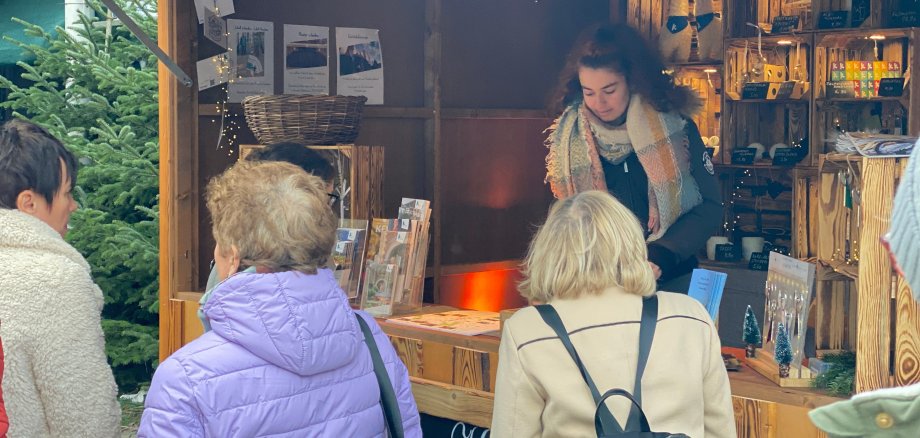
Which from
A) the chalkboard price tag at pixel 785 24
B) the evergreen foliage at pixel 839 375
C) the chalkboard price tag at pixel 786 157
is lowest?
the evergreen foliage at pixel 839 375

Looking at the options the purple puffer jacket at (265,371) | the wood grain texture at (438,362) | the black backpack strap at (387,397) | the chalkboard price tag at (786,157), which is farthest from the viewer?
the chalkboard price tag at (786,157)

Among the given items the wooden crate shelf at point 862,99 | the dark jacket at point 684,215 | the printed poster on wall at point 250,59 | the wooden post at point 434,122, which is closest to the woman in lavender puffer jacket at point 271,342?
the dark jacket at point 684,215

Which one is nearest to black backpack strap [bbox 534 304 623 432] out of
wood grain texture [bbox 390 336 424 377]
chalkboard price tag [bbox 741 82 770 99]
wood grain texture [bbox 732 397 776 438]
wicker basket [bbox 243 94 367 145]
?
wood grain texture [bbox 732 397 776 438]

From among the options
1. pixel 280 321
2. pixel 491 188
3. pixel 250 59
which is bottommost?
pixel 280 321

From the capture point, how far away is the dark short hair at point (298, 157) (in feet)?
12.7

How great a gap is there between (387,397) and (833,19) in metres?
5.27

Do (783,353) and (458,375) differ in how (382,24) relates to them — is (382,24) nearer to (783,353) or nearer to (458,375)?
(458,375)

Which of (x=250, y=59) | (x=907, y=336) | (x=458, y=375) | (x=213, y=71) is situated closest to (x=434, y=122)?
(x=250, y=59)

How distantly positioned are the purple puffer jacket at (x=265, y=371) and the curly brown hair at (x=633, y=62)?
2.06 m

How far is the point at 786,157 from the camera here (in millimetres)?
7184

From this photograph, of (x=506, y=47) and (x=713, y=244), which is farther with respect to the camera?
(x=713, y=244)

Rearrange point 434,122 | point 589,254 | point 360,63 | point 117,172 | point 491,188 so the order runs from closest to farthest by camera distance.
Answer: point 589,254 → point 360,63 → point 434,122 → point 491,188 → point 117,172

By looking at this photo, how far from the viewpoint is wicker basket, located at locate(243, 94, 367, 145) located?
15.3 feet

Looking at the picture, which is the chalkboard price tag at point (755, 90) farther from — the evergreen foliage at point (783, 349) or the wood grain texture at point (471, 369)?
the evergreen foliage at point (783, 349)
